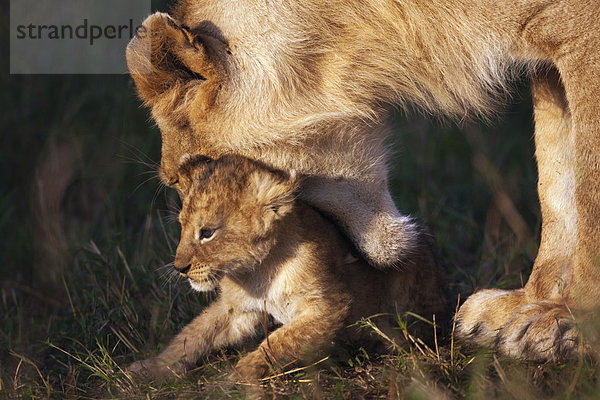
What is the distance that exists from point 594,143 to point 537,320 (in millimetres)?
715

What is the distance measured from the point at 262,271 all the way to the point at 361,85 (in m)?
0.84

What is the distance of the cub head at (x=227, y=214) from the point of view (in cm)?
332

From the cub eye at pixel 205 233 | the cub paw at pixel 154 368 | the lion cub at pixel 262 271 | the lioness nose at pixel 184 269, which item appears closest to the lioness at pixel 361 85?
the lion cub at pixel 262 271

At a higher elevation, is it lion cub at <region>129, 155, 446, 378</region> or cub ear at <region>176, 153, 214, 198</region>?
cub ear at <region>176, 153, 214, 198</region>

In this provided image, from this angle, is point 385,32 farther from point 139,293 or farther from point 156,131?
point 156,131

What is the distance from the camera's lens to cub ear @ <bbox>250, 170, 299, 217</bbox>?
10.8 feet

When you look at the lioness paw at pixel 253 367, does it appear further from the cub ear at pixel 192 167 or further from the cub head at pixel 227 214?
the cub ear at pixel 192 167

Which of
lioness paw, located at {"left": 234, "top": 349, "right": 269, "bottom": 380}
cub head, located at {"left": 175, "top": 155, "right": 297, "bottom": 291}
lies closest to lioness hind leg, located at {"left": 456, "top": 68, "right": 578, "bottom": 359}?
lioness paw, located at {"left": 234, "top": 349, "right": 269, "bottom": 380}

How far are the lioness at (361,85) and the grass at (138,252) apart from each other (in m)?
0.31

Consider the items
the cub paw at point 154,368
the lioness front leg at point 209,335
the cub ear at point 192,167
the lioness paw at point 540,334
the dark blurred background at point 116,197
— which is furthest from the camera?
the dark blurred background at point 116,197

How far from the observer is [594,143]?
3.19 metres

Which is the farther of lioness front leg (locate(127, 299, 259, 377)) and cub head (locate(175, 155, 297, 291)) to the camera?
lioness front leg (locate(127, 299, 259, 377))

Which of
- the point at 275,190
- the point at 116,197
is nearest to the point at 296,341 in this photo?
the point at 275,190

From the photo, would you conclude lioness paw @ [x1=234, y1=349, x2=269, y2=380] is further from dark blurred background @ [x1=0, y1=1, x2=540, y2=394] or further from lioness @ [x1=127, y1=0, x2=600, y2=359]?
dark blurred background @ [x1=0, y1=1, x2=540, y2=394]
